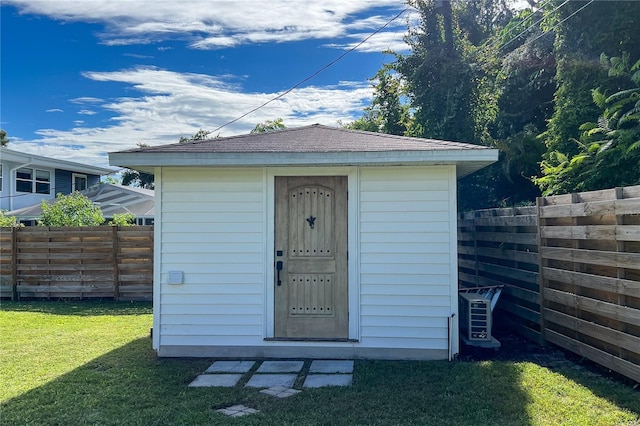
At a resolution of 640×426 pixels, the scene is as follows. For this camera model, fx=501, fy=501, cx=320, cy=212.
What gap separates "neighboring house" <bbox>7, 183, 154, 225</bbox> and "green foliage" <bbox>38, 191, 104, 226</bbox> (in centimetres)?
346

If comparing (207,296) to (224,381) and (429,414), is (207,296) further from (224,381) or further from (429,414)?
(429,414)

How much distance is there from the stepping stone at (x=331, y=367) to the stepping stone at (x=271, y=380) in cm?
29

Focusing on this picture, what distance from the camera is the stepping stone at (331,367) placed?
500cm

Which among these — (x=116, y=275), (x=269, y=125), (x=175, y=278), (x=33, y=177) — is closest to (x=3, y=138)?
(x=33, y=177)

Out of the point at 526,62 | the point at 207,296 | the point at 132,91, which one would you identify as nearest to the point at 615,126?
the point at 526,62

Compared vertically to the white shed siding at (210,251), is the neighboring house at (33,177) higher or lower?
higher

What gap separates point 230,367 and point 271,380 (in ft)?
2.25

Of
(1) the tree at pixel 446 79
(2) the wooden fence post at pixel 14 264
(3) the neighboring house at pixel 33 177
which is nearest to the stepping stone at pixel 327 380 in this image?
(1) the tree at pixel 446 79

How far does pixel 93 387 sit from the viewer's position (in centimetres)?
455

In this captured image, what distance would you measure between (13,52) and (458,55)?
972cm

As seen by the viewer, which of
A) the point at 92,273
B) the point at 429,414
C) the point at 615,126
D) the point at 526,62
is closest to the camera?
the point at 429,414

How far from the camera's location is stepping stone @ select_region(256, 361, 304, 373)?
505 cm

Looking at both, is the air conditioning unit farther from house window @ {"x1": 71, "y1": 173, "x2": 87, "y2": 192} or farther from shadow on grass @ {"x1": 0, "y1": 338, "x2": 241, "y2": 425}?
house window @ {"x1": 71, "y1": 173, "x2": 87, "y2": 192}

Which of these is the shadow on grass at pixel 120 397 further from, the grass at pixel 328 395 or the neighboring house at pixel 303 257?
the neighboring house at pixel 303 257
